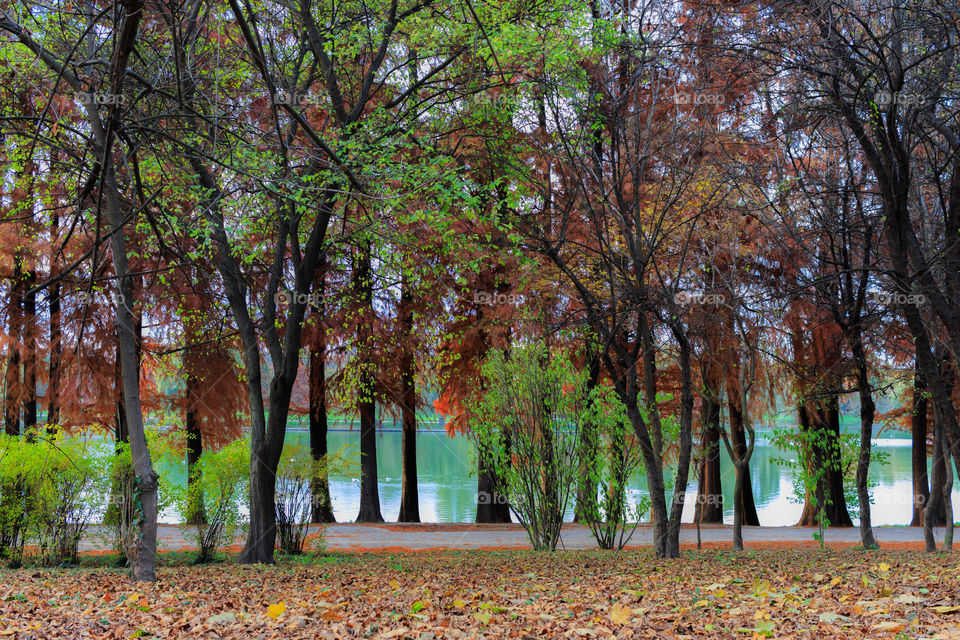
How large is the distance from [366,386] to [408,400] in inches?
63.6

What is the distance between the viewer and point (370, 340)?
1741 cm

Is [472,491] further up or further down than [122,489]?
further down

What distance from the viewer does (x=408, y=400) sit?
1908 cm

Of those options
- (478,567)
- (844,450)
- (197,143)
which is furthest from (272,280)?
(844,450)

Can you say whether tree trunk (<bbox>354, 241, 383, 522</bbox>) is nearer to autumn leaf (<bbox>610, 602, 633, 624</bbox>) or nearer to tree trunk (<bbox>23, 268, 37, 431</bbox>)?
tree trunk (<bbox>23, 268, 37, 431</bbox>)

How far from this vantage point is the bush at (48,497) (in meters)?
10.4

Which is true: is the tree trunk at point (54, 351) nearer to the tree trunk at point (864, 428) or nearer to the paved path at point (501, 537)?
the paved path at point (501, 537)

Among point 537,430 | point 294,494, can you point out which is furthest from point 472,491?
point 537,430

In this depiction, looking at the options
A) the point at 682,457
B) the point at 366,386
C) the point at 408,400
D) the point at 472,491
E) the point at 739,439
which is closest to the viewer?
→ the point at 682,457

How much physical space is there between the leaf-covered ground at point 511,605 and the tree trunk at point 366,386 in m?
9.05

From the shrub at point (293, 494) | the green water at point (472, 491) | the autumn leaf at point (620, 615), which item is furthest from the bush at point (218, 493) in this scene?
the autumn leaf at point (620, 615)

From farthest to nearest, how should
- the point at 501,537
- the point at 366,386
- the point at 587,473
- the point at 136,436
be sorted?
the point at 366,386, the point at 501,537, the point at 587,473, the point at 136,436

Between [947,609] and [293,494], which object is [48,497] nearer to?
[293,494]

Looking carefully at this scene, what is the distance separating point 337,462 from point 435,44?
7.12 m
